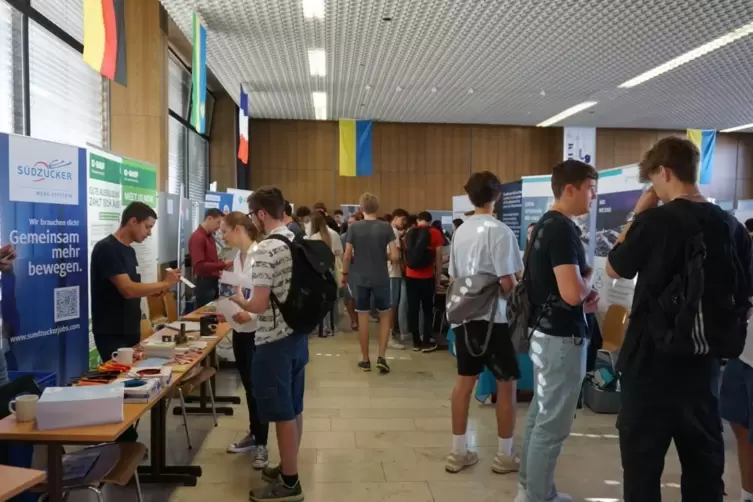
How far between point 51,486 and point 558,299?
1.98 meters

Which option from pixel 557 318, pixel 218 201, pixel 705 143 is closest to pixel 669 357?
pixel 557 318

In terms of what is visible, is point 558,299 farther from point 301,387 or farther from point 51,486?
point 51,486

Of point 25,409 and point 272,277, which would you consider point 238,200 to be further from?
point 25,409

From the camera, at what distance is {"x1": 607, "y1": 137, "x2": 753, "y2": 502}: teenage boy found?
5.41ft

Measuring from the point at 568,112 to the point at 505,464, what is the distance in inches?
378

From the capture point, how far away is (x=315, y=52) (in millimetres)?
7262

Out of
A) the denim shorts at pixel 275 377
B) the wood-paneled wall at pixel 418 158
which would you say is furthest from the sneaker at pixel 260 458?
the wood-paneled wall at pixel 418 158

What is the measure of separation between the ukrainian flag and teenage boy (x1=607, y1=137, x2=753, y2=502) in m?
9.97

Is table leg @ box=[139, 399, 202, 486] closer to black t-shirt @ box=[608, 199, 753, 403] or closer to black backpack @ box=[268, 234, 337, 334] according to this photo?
black backpack @ box=[268, 234, 337, 334]

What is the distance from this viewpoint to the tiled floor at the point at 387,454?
290 centimetres

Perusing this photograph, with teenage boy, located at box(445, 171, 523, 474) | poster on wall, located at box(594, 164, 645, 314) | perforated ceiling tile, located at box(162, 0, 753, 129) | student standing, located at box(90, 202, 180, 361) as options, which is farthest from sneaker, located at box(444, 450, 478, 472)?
perforated ceiling tile, located at box(162, 0, 753, 129)

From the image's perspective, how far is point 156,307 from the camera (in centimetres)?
444

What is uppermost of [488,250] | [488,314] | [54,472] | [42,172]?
[42,172]

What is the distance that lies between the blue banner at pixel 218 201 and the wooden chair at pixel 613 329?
15.9ft
